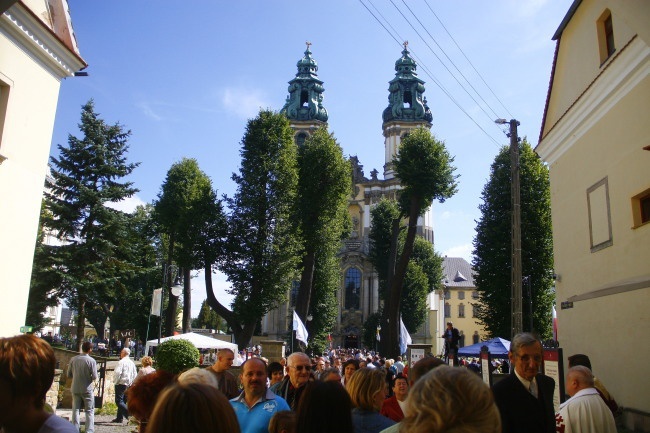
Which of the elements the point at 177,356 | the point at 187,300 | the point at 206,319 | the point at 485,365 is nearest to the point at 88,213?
the point at 187,300

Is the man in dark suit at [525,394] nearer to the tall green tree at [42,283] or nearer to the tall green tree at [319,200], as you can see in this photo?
the tall green tree at [319,200]

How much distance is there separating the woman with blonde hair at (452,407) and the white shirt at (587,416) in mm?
3406

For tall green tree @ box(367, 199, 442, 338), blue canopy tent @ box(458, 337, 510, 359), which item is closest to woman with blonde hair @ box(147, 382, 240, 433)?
blue canopy tent @ box(458, 337, 510, 359)

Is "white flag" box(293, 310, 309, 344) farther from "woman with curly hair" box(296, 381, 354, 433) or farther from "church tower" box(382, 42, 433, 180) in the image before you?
"church tower" box(382, 42, 433, 180)

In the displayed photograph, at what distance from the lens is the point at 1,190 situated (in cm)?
1112

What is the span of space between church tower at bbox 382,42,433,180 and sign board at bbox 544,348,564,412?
5698 cm

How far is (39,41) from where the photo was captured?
1175 centimetres

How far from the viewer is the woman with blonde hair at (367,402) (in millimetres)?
4266

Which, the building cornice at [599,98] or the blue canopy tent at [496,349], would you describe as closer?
the building cornice at [599,98]

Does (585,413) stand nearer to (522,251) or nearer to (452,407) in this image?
(452,407)

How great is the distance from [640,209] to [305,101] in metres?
58.6

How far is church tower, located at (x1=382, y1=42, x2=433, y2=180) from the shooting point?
64812 mm

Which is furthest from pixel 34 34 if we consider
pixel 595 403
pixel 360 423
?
pixel 595 403

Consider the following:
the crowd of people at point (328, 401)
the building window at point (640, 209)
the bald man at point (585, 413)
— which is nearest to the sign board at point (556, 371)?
the crowd of people at point (328, 401)
